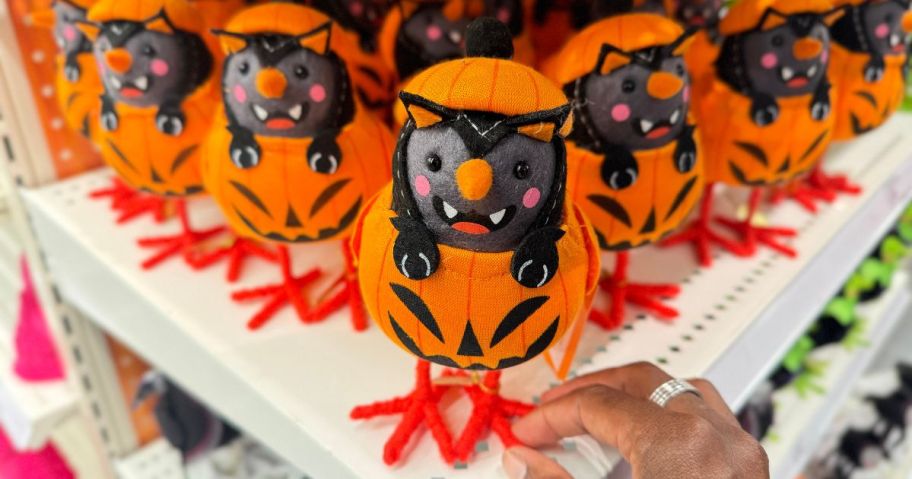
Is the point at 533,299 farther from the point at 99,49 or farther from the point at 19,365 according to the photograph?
the point at 19,365

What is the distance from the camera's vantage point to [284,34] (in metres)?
0.66

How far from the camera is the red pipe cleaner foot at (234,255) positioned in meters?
0.89

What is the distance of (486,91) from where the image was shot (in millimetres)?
490

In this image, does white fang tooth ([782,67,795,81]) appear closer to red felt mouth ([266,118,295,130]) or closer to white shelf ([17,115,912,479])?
white shelf ([17,115,912,479])

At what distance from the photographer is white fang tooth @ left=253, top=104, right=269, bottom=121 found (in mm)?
671

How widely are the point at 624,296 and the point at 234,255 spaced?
1.60 feet

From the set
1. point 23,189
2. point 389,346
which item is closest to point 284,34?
point 389,346

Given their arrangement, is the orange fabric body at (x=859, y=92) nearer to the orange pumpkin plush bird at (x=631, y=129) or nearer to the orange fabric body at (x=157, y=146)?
the orange pumpkin plush bird at (x=631, y=129)

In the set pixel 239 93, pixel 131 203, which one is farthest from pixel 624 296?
pixel 131 203

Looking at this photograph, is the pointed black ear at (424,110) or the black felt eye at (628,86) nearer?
the pointed black ear at (424,110)

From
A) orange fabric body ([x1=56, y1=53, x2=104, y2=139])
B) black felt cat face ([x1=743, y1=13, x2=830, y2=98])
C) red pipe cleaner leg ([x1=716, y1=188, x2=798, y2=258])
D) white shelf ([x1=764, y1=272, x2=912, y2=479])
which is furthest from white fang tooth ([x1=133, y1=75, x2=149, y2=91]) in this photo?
white shelf ([x1=764, y1=272, x2=912, y2=479])

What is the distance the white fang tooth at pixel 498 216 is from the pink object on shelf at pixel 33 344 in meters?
0.96

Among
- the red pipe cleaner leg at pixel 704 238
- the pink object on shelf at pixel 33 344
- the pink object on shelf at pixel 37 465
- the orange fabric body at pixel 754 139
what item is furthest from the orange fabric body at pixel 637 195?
the pink object on shelf at pixel 37 465

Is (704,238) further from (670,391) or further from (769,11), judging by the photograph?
(670,391)
